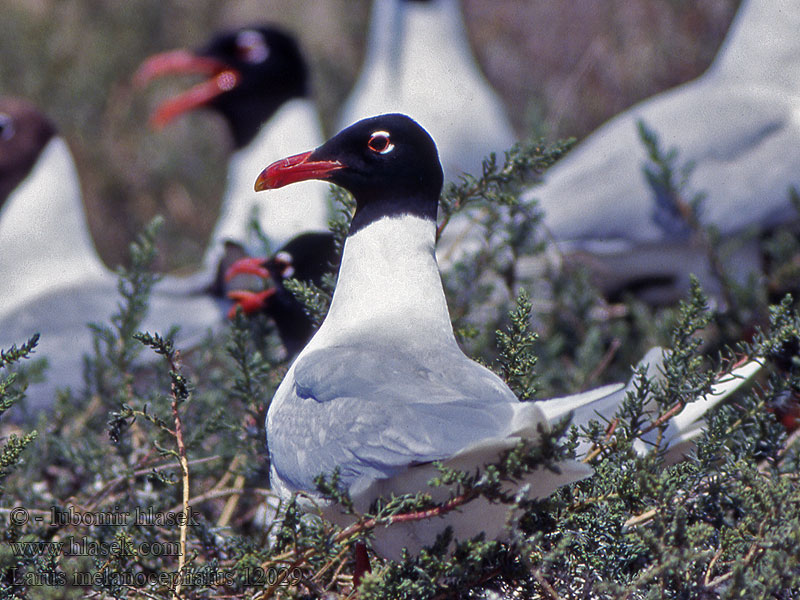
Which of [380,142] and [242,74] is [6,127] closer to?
[242,74]

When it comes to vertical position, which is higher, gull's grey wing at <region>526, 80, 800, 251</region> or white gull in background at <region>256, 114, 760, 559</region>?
white gull in background at <region>256, 114, 760, 559</region>

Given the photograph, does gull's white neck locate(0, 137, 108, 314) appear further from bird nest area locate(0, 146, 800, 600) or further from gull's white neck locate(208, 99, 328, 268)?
bird nest area locate(0, 146, 800, 600)

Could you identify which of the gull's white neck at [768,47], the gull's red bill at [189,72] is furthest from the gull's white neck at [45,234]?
the gull's white neck at [768,47]

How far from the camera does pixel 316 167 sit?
A: 185 cm

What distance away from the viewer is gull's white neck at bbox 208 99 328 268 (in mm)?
4074

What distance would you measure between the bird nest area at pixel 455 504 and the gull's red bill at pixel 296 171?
244 millimetres

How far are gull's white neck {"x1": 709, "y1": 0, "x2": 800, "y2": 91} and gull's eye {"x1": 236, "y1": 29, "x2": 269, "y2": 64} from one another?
1995mm

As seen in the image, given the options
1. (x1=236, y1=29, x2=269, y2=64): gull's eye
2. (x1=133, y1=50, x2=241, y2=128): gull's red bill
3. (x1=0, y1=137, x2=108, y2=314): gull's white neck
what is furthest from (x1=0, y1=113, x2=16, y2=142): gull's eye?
(x1=236, y1=29, x2=269, y2=64): gull's eye

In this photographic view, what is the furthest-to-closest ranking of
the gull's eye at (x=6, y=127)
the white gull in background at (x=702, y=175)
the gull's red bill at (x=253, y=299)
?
1. the gull's eye at (x=6, y=127)
2. the white gull in background at (x=702, y=175)
3. the gull's red bill at (x=253, y=299)

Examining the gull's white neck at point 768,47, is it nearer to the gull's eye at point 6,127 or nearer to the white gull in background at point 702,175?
the white gull in background at point 702,175

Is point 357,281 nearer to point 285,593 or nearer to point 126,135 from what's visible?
point 285,593

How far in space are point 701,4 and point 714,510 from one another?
4.45 metres

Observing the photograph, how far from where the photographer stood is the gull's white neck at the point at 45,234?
390 cm

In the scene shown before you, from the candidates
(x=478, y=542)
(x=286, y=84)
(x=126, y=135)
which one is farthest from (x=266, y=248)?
(x=126, y=135)
